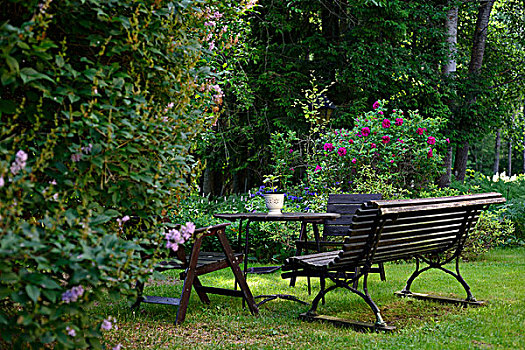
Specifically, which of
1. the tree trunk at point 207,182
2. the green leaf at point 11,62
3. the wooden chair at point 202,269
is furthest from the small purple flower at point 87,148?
the tree trunk at point 207,182

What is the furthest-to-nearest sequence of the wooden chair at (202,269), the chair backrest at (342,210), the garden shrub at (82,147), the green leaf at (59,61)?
the chair backrest at (342,210) < the wooden chair at (202,269) < the green leaf at (59,61) < the garden shrub at (82,147)

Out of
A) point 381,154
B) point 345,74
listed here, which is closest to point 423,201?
point 381,154

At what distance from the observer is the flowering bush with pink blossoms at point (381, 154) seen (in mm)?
8023

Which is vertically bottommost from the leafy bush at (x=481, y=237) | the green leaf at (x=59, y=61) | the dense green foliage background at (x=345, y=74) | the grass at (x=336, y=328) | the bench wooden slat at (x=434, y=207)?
the grass at (x=336, y=328)

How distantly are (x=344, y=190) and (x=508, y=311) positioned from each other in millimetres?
3968

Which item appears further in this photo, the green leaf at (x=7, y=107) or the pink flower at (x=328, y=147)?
the pink flower at (x=328, y=147)

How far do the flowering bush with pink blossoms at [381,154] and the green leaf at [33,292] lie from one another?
6.22 metres

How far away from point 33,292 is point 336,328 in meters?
2.55

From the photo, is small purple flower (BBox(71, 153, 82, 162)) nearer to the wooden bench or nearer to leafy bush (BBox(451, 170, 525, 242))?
the wooden bench

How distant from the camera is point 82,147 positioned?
2.44 meters

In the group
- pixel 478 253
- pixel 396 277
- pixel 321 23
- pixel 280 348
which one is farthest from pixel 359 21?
pixel 280 348

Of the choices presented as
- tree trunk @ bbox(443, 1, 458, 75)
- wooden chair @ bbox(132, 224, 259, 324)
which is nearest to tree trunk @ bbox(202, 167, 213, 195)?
tree trunk @ bbox(443, 1, 458, 75)

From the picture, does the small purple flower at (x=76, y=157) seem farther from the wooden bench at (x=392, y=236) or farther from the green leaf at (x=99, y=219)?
the wooden bench at (x=392, y=236)

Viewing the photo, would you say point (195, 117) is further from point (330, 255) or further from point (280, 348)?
point (330, 255)
